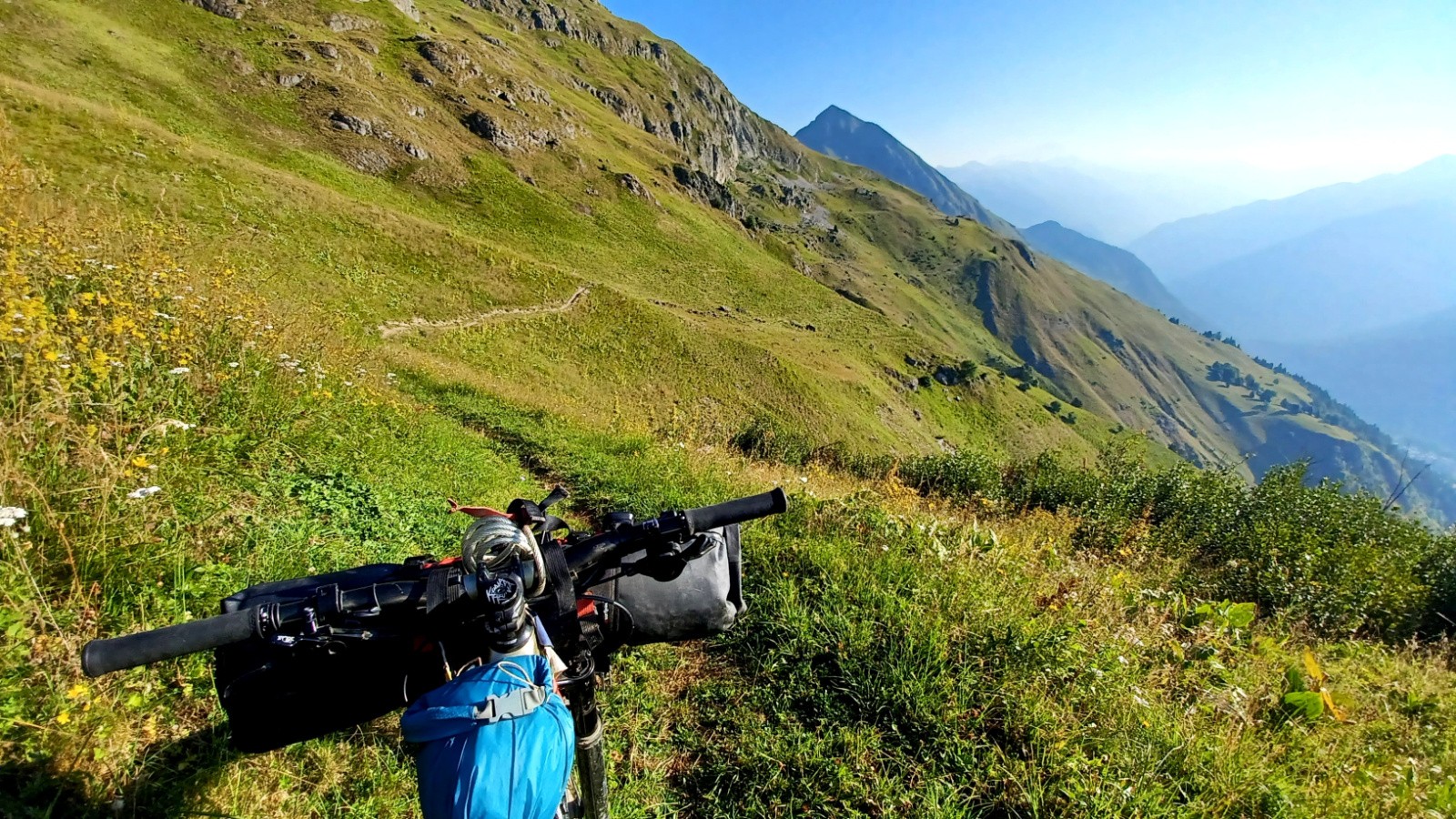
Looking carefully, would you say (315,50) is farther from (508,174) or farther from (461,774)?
(461,774)

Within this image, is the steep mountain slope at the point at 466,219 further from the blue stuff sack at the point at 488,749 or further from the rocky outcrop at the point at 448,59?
the blue stuff sack at the point at 488,749

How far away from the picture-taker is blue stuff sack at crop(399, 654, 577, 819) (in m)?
1.16

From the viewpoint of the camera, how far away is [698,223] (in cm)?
8031

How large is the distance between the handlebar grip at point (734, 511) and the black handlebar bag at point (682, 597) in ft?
0.98

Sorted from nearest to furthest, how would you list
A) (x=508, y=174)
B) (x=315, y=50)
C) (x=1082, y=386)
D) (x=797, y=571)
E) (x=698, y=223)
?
(x=797, y=571) → (x=315, y=50) → (x=508, y=174) → (x=698, y=223) → (x=1082, y=386)

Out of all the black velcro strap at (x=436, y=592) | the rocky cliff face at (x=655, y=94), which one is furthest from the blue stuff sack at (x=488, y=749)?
the rocky cliff face at (x=655, y=94)

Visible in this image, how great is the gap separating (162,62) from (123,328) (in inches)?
2239

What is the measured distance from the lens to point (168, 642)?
56.2 inches

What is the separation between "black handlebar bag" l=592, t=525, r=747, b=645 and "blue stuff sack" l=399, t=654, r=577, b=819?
1201 mm

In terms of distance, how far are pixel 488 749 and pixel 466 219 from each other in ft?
171

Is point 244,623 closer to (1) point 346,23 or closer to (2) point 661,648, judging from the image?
(2) point 661,648

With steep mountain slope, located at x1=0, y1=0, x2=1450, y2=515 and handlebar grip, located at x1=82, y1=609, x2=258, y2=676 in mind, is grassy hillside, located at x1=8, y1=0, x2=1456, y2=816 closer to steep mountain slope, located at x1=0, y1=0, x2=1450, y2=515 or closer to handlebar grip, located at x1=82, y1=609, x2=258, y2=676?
handlebar grip, located at x1=82, y1=609, x2=258, y2=676

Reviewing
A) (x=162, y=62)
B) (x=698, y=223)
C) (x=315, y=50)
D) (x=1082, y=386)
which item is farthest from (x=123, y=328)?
(x=1082, y=386)

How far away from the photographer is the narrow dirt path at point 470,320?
2484 cm
